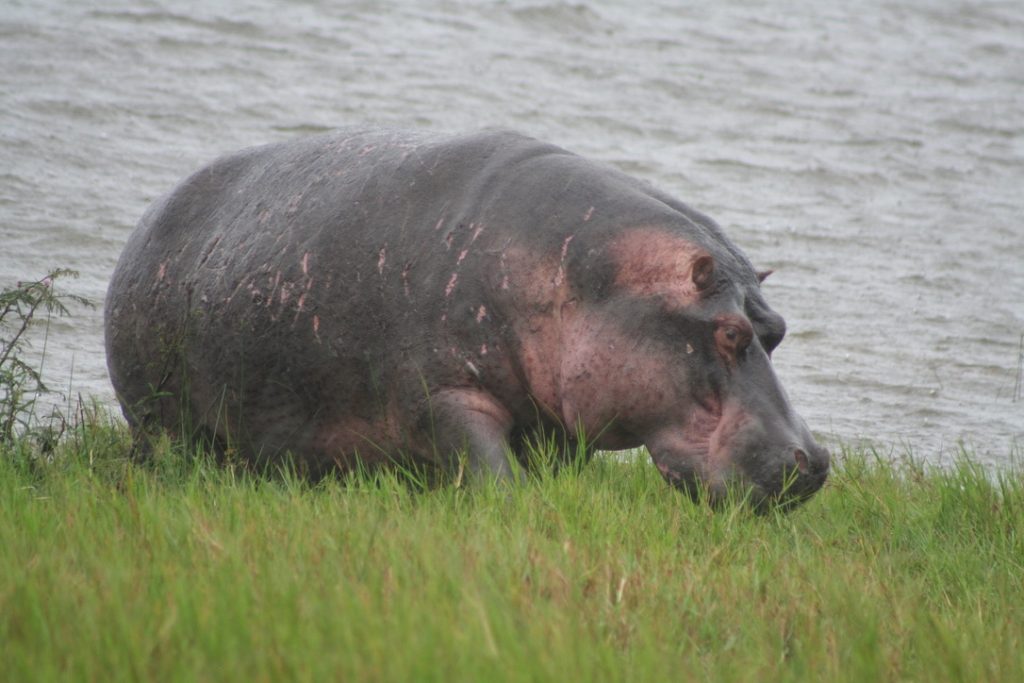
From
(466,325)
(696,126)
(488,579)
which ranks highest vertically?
(466,325)

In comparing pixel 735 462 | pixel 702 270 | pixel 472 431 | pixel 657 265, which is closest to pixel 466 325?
pixel 472 431

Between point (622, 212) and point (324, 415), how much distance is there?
119cm

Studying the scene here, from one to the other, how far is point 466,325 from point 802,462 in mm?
1121

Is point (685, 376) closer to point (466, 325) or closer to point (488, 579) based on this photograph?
point (466, 325)

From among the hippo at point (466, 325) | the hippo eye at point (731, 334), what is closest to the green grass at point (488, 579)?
the hippo at point (466, 325)

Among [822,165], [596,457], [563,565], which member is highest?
[563,565]

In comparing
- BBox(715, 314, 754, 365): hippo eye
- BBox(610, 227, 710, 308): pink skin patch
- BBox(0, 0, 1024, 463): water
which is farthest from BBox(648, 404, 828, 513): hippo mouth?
BBox(0, 0, 1024, 463): water

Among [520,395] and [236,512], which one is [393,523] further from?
[520,395]

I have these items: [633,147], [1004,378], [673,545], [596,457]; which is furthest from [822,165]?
[673,545]

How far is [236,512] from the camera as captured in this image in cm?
413

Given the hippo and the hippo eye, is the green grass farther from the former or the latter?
the hippo eye

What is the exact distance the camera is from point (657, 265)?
4.64 metres

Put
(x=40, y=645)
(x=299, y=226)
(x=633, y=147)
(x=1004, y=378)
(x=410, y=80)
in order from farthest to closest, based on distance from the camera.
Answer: (x=410, y=80) < (x=633, y=147) < (x=1004, y=378) < (x=299, y=226) < (x=40, y=645)

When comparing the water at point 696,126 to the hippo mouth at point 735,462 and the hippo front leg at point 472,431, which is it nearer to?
the hippo front leg at point 472,431
